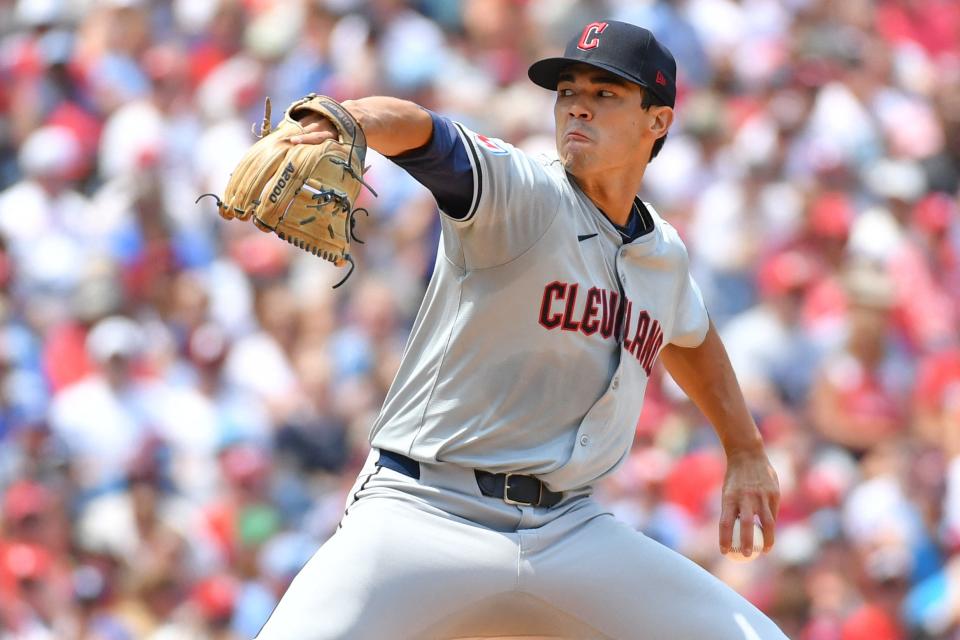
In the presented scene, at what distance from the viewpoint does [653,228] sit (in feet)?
13.4

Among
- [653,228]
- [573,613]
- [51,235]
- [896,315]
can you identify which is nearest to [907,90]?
[896,315]

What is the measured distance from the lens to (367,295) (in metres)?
7.87

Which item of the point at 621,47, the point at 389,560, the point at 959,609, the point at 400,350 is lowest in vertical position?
the point at 959,609

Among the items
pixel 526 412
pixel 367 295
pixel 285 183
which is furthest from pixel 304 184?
pixel 367 295

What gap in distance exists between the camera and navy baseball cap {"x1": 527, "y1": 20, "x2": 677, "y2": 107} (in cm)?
386

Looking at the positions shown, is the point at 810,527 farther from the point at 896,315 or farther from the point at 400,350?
the point at 400,350

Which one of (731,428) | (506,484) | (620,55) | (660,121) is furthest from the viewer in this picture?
(731,428)

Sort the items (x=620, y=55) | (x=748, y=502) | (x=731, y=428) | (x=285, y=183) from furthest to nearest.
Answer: (x=731, y=428), (x=748, y=502), (x=620, y=55), (x=285, y=183)

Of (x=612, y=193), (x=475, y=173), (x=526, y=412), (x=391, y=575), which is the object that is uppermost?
(x=475, y=173)

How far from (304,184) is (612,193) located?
3.68ft

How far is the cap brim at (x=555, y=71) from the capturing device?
3.85 m

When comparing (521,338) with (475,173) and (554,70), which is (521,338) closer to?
(475,173)

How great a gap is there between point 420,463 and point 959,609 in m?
3.33

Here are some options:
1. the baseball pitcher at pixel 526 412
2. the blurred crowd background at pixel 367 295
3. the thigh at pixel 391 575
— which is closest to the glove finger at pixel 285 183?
the baseball pitcher at pixel 526 412
